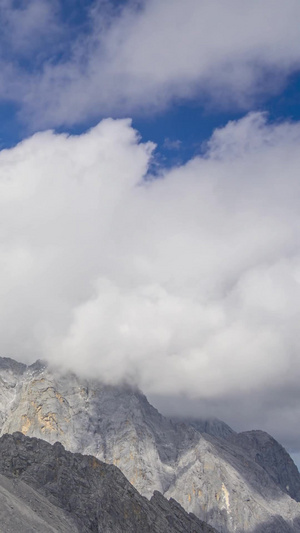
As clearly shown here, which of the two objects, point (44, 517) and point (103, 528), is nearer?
point (44, 517)

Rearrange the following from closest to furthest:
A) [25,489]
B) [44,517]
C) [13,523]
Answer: [13,523], [44,517], [25,489]

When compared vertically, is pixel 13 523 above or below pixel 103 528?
below

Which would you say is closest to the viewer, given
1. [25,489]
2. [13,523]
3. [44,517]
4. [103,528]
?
[13,523]

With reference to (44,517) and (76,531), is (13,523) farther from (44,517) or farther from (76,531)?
(76,531)

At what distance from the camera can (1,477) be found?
596ft

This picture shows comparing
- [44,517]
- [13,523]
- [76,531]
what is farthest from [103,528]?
[13,523]

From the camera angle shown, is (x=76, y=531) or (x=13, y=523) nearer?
(x=13, y=523)

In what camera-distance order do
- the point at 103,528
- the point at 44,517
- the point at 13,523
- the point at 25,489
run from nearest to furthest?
the point at 13,523 → the point at 44,517 → the point at 25,489 → the point at 103,528

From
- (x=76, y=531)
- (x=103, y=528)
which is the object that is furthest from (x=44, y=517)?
(x=103, y=528)

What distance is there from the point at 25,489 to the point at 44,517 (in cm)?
1529

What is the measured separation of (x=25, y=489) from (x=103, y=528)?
3346 cm

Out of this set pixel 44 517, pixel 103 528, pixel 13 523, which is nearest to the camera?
pixel 13 523

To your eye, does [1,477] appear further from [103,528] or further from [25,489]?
[103,528]

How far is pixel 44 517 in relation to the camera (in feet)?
560
